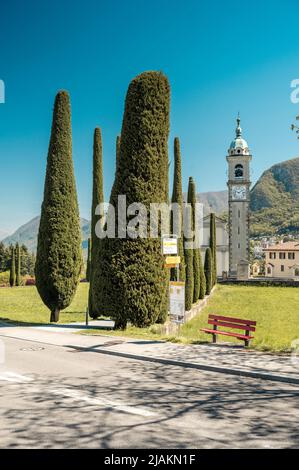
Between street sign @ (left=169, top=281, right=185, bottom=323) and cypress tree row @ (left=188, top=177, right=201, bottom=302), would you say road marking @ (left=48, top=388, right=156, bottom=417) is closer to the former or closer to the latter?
street sign @ (left=169, top=281, right=185, bottom=323)

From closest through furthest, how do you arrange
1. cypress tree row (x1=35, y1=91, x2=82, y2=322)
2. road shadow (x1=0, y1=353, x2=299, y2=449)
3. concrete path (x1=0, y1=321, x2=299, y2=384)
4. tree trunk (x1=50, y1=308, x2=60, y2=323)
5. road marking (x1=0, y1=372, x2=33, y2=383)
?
road shadow (x1=0, y1=353, x2=299, y2=449) → road marking (x1=0, y1=372, x2=33, y2=383) → concrete path (x1=0, y1=321, x2=299, y2=384) → cypress tree row (x1=35, y1=91, x2=82, y2=322) → tree trunk (x1=50, y1=308, x2=60, y2=323)

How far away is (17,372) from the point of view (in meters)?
10.1

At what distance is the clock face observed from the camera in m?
76.9

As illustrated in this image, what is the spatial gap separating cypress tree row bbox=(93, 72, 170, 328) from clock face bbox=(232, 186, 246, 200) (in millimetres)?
60866

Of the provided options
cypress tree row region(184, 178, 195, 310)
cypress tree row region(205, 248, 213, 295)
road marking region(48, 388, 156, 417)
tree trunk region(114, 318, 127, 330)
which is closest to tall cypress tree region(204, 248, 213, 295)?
cypress tree row region(205, 248, 213, 295)

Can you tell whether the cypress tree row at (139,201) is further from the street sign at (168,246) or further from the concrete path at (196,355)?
the concrete path at (196,355)

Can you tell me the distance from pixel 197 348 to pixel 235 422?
19.5 ft

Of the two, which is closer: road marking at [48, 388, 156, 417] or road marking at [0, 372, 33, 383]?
road marking at [48, 388, 156, 417]

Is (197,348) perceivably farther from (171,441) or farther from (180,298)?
(171,441)

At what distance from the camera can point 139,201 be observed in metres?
16.7

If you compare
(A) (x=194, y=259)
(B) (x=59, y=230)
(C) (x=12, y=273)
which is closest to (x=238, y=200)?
(C) (x=12, y=273)

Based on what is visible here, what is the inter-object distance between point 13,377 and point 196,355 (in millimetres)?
4730
